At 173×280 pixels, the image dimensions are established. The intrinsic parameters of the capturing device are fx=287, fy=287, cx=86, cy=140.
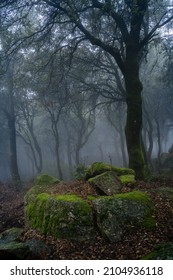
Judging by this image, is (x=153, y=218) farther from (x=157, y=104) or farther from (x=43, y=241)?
(x=157, y=104)

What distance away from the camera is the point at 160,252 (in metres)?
6.11

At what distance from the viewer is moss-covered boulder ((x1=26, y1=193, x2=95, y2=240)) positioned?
7.79m

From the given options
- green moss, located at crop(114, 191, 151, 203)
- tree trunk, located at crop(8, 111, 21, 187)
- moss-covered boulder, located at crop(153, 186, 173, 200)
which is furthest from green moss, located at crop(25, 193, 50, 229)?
tree trunk, located at crop(8, 111, 21, 187)

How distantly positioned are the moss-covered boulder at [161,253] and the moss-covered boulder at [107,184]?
2895 mm

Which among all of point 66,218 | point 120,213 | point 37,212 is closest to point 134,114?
point 120,213

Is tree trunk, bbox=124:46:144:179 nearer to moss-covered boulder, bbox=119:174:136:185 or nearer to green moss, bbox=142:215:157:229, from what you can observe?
moss-covered boulder, bbox=119:174:136:185

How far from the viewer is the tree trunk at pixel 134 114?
13.3 meters

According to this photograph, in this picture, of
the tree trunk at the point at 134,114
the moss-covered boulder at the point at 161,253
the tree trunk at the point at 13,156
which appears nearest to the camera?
the moss-covered boulder at the point at 161,253

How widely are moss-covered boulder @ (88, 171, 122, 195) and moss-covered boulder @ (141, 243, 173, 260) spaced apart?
2.89m

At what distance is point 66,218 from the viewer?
7.98 m

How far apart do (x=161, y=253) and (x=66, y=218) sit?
2.88 meters

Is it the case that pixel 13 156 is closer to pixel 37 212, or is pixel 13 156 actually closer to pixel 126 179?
pixel 126 179

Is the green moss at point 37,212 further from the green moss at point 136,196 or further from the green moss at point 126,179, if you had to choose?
the green moss at point 126,179

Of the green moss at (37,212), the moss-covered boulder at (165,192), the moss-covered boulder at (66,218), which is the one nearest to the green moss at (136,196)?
the moss-covered boulder at (66,218)
